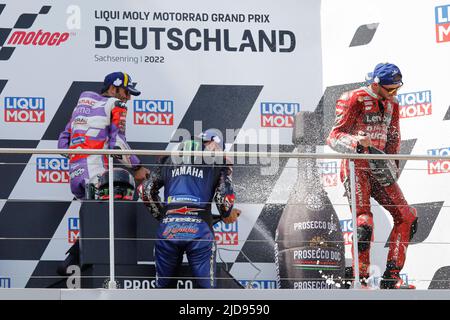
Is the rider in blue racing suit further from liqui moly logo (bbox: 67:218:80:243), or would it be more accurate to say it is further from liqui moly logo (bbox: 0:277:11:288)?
liqui moly logo (bbox: 0:277:11:288)

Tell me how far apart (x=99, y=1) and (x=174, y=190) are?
2.68 meters

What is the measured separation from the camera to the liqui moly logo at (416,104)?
371 inches

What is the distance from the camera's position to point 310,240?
25.1 feet

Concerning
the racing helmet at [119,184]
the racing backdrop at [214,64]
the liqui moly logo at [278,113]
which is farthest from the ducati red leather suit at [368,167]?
the liqui moly logo at [278,113]

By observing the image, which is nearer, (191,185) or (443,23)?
(191,185)

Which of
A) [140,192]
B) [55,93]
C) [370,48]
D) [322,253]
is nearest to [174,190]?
[140,192]

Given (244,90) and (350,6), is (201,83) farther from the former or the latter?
(350,6)

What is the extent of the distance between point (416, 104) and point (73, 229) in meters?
3.18

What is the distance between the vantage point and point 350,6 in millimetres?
9922

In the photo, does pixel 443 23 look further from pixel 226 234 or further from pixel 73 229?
pixel 73 229

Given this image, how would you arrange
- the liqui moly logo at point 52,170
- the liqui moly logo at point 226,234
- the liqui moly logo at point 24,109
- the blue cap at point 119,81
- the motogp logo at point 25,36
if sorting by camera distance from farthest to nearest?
the motogp logo at point 25,36 < the liqui moly logo at point 24,109 < the liqui moly logo at point 52,170 < the blue cap at point 119,81 < the liqui moly logo at point 226,234

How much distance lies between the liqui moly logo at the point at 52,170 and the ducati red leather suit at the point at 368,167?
211 centimetres

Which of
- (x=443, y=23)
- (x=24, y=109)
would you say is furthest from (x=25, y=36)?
(x=443, y=23)

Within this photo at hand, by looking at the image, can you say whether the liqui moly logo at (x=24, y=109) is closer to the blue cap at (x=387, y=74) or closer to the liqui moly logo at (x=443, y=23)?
the blue cap at (x=387, y=74)
